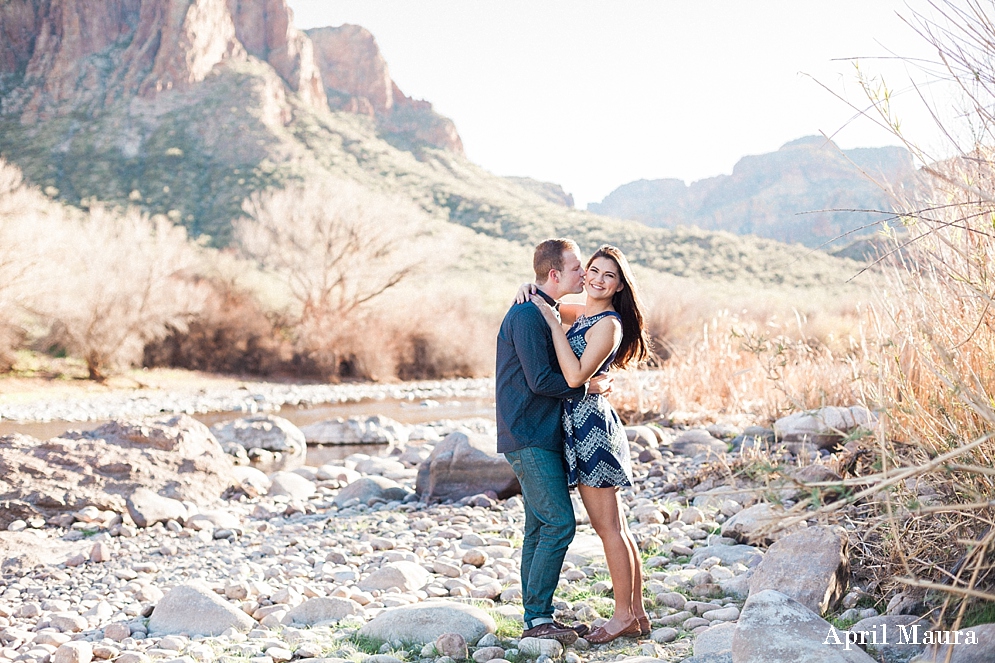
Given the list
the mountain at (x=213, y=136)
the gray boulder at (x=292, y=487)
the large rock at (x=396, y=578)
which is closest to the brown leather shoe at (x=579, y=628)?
→ the large rock at (x=396, y=578)

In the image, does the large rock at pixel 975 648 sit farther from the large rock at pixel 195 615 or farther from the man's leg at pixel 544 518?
the large rock at pixel 195 615

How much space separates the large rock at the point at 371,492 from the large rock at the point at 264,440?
3.40 m

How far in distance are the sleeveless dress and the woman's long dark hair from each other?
0.13m

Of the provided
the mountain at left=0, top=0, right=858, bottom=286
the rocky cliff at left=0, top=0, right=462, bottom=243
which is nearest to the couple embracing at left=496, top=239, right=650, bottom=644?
the mountain at left=0, top=0, right=858, bottom=286

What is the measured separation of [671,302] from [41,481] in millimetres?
22849

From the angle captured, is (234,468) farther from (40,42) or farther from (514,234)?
(40,42)

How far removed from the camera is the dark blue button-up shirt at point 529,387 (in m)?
3.49

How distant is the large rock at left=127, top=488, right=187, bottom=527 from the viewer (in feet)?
23.5

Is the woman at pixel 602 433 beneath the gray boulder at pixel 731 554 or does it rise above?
above

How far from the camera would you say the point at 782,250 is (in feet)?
169

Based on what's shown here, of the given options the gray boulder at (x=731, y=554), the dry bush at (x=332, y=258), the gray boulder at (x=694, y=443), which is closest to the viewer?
the gray boulder at (x=731, y=554)

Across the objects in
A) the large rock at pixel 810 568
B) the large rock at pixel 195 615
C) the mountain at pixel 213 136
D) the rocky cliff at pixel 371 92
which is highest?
the rocky cliff at pixel 371 92

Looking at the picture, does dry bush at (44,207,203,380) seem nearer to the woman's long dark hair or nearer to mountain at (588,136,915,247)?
the woman's long dark hair

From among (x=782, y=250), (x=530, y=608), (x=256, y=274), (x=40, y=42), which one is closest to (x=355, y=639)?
(x=530, y=608)
